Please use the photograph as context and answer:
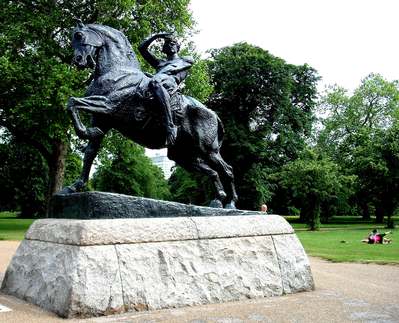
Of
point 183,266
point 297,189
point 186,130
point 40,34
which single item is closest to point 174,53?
point 186,130

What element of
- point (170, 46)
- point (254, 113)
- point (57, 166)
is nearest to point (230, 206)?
point (170, 46)

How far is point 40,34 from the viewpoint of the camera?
24.1 m

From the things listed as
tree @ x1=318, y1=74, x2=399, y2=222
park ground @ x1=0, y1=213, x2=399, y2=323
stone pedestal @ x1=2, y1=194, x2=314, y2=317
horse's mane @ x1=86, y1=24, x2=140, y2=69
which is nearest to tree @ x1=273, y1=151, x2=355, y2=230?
tree @ x1=318, y1=74, x2=399, y2=222

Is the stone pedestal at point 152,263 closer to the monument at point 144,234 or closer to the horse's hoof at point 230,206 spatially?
the monument at point 144,234

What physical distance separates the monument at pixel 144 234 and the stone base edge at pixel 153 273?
1 cm

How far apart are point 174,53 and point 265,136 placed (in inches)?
1182

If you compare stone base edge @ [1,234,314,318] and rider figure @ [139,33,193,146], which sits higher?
rider figure @ [139,33,193,146]

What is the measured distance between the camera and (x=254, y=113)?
38844 mm

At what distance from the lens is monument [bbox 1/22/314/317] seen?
6.48 meters

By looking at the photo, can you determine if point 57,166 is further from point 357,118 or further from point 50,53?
point 357,118

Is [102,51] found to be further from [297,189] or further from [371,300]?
[297,189]

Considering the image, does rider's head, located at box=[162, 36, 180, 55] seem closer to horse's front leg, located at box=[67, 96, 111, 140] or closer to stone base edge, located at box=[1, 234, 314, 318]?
horse's front leg, located at box=[67, 96, 111, 140]

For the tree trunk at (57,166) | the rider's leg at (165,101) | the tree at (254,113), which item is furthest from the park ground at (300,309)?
the tree at (254,113)

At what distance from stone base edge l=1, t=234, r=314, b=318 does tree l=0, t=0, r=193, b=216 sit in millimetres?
15954
